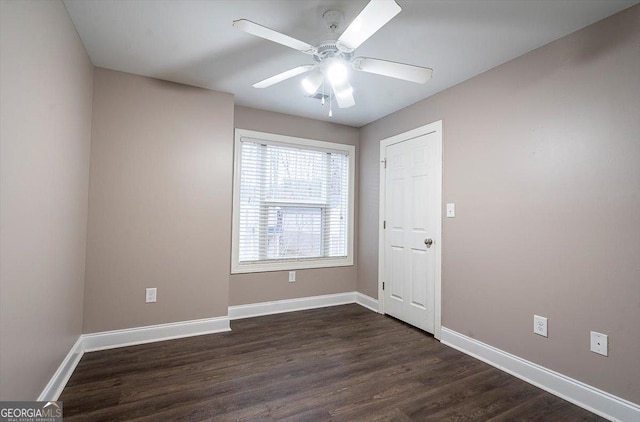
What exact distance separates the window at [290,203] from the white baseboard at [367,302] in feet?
1.61

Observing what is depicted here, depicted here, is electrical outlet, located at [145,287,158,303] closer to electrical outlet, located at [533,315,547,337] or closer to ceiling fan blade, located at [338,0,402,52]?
ceiling fan blade, located at [338,0,402,52]

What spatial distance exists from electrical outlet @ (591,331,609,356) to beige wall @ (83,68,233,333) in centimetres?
295

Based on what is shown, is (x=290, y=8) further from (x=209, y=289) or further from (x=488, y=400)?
(x=488, y=400)

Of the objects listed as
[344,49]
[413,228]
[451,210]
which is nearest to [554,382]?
[451,210]

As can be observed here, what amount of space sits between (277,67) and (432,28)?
4.09 ft

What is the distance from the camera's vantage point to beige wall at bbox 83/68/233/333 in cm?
258

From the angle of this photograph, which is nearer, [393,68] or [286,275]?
[393,68]

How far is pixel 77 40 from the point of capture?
209 centimetres

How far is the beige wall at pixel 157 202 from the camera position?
102 inches

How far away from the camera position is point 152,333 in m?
2.73

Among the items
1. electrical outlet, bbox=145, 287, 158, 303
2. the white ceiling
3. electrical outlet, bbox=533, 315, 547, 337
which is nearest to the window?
electrical outlet, bbox=145, 287, 158, 303

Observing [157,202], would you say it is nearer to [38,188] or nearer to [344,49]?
[38,188]

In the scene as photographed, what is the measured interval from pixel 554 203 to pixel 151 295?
11.1 feet

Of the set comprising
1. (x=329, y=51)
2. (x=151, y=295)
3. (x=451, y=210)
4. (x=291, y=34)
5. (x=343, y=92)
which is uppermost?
(x=291, y=34)
